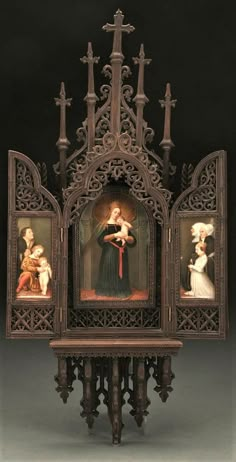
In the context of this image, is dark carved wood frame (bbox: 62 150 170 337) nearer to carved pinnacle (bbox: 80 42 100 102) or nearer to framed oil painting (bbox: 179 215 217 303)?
framed oil painting (bbox: 179 215 217 303)

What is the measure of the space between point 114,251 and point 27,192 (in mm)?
795

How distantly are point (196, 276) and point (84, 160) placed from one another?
122 centimetres

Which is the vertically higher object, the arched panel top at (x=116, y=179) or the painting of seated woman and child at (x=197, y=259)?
the arched panel top at (x=116, y=179)

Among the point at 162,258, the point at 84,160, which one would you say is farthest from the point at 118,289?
the point at 84,160

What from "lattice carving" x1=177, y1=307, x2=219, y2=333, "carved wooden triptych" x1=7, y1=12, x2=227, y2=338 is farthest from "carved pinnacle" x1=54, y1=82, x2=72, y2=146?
"lattice carving" x1=177, y1=307, x2=219, y2=333

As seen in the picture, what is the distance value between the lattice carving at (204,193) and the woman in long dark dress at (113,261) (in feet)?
1.64

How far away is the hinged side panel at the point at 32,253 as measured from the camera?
7496mm

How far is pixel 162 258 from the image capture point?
754 cm

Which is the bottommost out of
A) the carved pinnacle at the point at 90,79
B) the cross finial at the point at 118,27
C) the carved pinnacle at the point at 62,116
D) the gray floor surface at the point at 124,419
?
the gray floor surface at the point at 124,419

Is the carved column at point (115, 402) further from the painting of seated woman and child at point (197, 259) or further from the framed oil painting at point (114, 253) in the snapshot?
the painting of seated woman and child at point (197, 259)

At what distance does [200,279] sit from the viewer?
758cm

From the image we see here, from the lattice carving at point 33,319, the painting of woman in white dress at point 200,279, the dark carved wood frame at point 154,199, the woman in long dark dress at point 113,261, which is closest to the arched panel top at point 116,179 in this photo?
the dark carved wood frame at point 154,199

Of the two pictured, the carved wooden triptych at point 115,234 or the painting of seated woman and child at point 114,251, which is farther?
the painting of seated woman and child at point 114,251

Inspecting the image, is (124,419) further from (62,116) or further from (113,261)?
(62,116)
